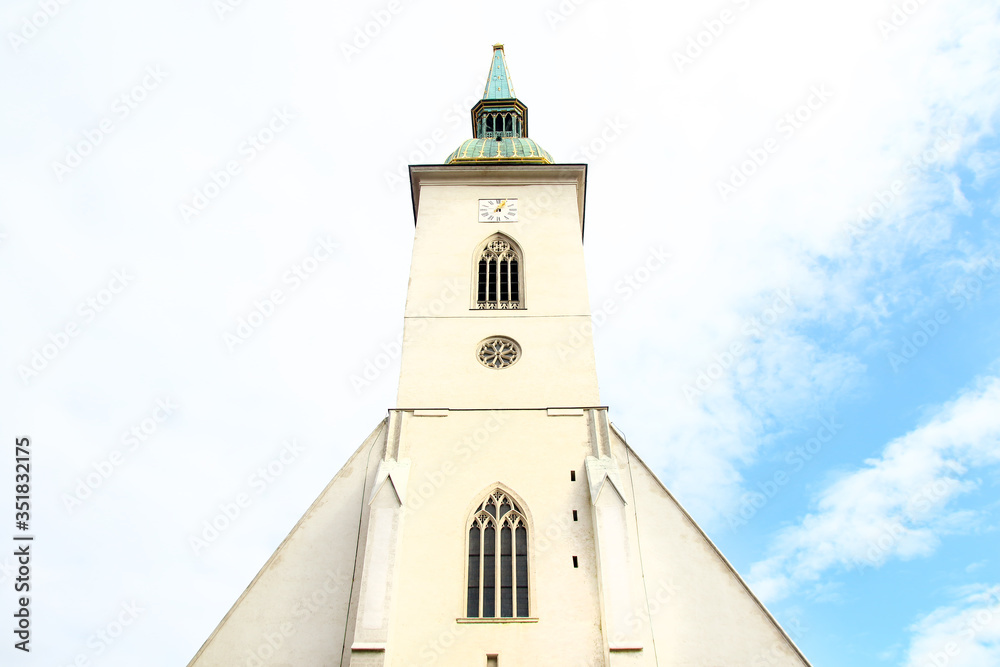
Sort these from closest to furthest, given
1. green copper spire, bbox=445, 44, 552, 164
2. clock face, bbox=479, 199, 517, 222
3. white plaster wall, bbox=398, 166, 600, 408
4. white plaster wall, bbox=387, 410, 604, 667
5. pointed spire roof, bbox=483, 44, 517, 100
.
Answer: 1. white plaster wall, bbox=387, 410, 604, 667
2. white plaster wall, bbox=398, 166, 600, 408
3. clock face, bbox=479, 199, 517, 222
4. green copper spire, bbox=445, 44, 552, 164
5. pointed spire roof, bbox=483, 44, 517, 100

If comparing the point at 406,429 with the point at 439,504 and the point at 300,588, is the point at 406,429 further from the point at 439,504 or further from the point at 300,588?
the point at 300,588

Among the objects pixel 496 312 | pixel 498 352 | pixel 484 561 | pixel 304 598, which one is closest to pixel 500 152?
pixel 496 312

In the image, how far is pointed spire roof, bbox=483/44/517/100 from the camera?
102ft

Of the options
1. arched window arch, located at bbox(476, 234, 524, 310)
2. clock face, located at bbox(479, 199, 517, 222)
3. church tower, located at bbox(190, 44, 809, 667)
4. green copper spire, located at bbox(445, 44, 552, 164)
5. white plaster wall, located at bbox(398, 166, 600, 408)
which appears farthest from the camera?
green copper spire, located at bbox(445, 44, 552, 164)

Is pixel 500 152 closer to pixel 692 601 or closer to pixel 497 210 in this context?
pixel 497 210

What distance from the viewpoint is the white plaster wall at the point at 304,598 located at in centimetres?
1506

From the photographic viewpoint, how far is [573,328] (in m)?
20.2

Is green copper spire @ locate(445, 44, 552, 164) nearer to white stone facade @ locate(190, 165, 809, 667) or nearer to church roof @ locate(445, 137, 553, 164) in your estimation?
church roof @ locate(445, 137, 553, 164)

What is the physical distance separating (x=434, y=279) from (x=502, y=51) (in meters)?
18.2

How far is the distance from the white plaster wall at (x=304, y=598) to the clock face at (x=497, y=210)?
9104 millimetres

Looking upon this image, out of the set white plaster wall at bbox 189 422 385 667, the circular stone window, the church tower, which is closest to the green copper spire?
the church tower

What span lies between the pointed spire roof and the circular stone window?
1407 cm

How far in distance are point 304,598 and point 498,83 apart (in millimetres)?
22795

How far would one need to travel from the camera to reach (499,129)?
98.0 ft
